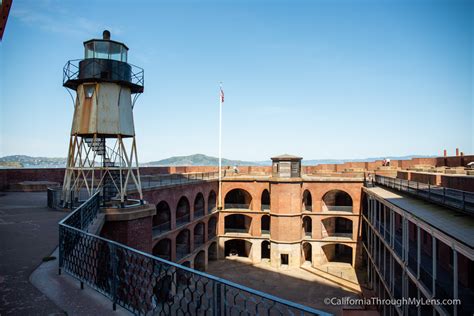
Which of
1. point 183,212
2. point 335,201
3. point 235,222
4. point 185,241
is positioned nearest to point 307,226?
point 335,201

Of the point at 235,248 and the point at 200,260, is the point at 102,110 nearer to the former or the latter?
the point at 200,260

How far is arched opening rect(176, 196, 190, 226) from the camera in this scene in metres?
26.7

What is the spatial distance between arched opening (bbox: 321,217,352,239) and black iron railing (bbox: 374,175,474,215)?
11.1 meters

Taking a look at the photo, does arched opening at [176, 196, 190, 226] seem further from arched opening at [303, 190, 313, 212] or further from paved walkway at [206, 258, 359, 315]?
arched opening at [303, 190, 313, 212]

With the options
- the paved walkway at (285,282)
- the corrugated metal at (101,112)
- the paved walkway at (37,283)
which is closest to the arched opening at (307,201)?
the paved walkway at (285,282)

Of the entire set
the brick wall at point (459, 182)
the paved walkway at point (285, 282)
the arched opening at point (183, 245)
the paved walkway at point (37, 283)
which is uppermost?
the brick wall at point (459, 182)

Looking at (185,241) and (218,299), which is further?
(185,241)

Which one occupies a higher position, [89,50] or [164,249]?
[89,50]

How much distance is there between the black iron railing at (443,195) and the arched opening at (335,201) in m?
9.84

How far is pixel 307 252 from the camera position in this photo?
107ft

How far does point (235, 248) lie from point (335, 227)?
11323mm

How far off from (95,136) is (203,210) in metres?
17.6

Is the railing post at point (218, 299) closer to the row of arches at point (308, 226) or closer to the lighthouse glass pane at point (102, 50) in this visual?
the lighthouse glass pane at point (102, 50)

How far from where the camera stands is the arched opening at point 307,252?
31700 millimetres
